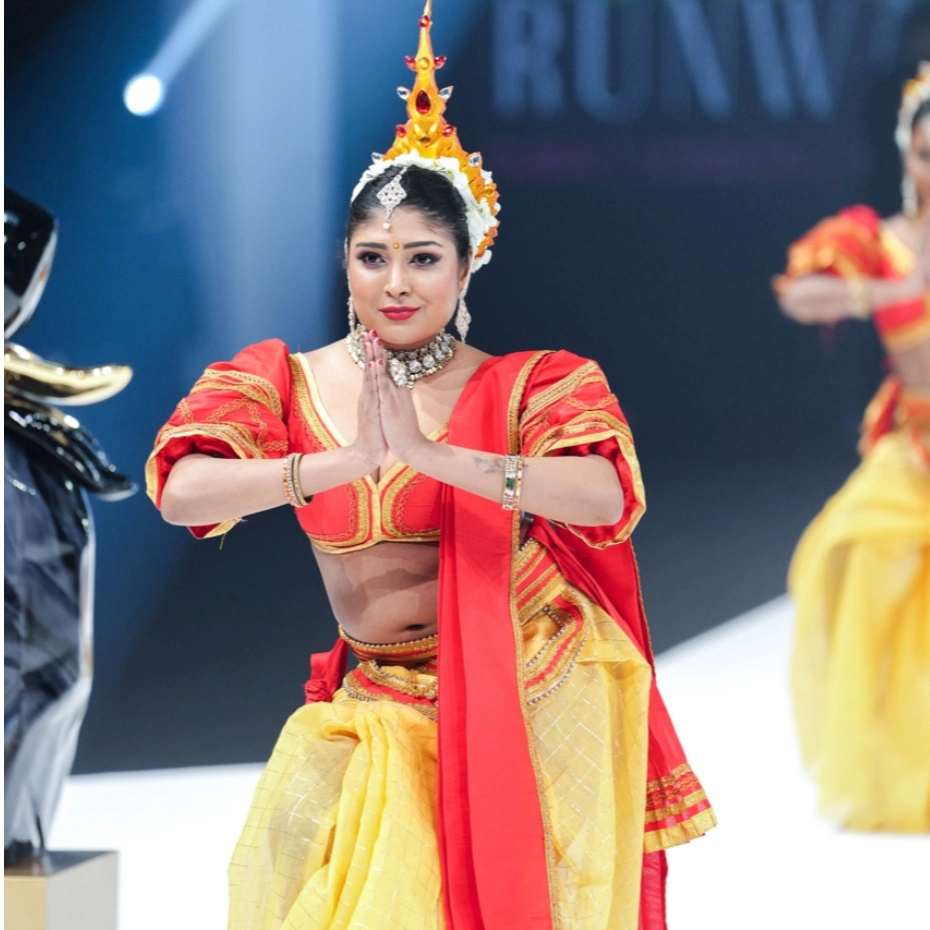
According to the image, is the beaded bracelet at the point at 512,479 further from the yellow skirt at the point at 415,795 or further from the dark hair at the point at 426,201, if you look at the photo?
the dark hair at the point at 426,201

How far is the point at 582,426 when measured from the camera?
2020mm

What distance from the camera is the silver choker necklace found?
2.20 meters

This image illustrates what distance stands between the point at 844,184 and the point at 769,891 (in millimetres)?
1685

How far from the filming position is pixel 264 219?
3.73m

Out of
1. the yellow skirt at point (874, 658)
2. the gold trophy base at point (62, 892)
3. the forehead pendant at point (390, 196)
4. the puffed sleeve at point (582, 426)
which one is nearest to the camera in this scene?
the puffed sleeve at point (582, 426)

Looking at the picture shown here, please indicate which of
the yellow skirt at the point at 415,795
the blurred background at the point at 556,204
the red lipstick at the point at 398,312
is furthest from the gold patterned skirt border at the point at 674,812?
the blurred background at the point at 556,204

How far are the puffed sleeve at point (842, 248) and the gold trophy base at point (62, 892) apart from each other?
2110 mm

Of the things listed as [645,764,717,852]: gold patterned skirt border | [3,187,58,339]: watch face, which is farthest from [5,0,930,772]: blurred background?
[645,764,717,852]: gold patterned skirt border

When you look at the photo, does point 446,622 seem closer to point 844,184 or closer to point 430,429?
point 430,429

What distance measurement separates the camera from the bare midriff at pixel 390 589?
2133 millimetres

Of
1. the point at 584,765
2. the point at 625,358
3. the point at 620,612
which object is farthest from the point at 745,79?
the point at 584,765

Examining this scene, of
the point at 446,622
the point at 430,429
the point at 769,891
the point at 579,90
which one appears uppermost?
the point at 579,90

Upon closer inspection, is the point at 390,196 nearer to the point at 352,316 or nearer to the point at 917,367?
the point at 352,316

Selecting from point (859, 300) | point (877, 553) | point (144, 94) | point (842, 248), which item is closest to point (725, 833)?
point (877, 553)
